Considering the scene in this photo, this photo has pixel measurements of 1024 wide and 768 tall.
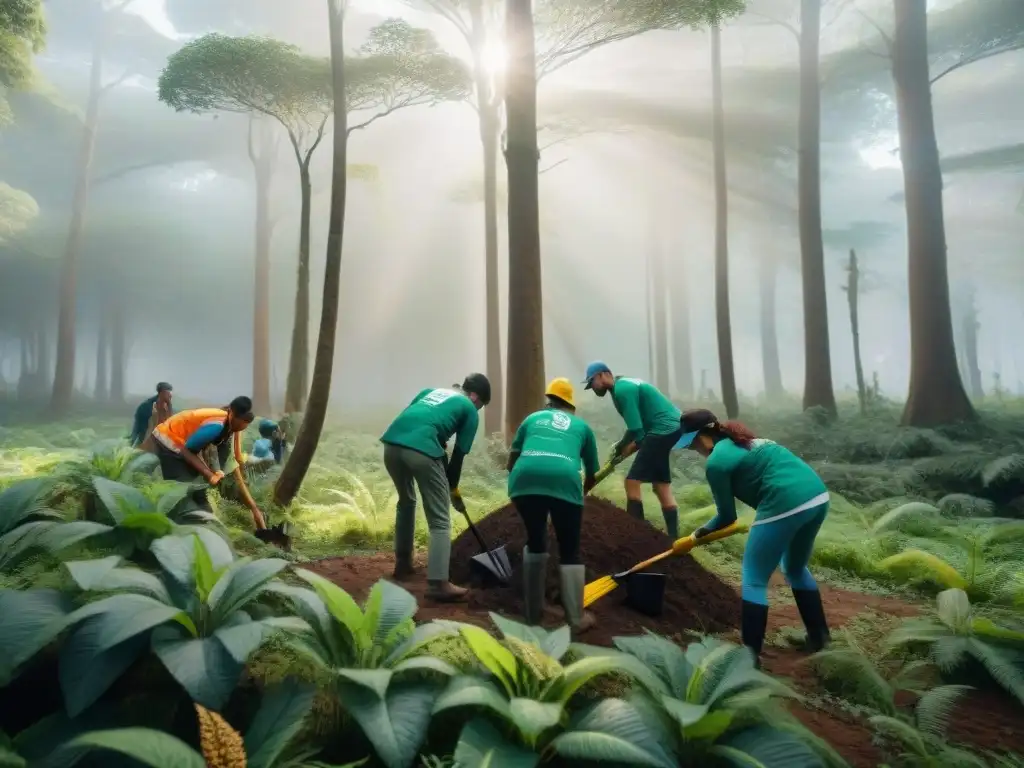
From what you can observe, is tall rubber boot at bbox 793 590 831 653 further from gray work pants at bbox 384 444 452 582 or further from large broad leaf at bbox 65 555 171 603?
large broad leaf at bbox 65 555 171 603

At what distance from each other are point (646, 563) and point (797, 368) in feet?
281

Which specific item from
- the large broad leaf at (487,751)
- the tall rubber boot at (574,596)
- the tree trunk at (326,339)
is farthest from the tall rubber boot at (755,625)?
the tree trunk at (326,339)

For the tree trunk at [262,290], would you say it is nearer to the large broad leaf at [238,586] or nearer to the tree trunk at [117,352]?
the tree trunk at [117,352]

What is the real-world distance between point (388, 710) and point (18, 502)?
284cm

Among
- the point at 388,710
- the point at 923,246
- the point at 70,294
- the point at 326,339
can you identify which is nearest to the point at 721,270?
the point at 923,246

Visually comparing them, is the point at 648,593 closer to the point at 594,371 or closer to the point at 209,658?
the point at 594,371

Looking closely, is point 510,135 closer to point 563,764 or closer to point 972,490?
point 563,764

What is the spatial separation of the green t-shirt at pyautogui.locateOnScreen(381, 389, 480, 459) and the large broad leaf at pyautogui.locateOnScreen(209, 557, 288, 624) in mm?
1761

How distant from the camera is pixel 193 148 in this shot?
29.3 metres

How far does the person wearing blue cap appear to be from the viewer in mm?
5660

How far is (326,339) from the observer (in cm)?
746

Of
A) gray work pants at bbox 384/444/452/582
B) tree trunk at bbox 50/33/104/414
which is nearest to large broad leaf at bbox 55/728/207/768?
gray work pants at bbox 384/444/452/582

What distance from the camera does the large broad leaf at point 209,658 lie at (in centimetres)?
196

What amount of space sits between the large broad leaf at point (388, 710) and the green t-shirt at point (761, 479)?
2.17 m
